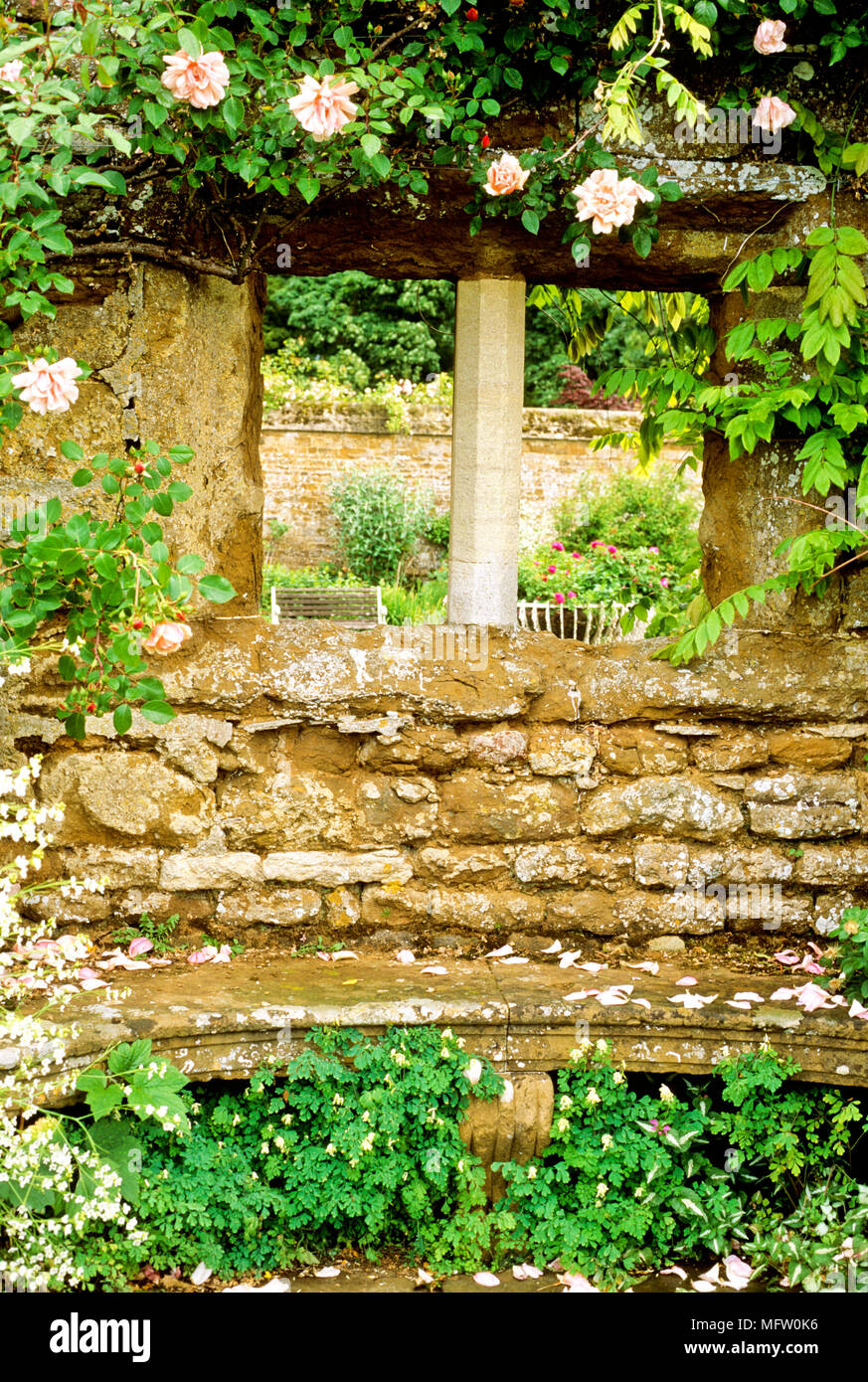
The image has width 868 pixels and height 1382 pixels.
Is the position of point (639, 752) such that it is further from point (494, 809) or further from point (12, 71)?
point (12, 71)

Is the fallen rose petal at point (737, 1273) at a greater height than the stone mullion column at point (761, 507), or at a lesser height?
lesser

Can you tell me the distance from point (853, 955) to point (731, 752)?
0.63 metres

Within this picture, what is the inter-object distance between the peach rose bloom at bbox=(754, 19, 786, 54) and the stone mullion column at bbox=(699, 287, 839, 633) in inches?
22.8

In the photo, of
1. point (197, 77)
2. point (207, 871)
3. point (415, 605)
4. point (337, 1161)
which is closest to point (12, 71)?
point (197, 77)

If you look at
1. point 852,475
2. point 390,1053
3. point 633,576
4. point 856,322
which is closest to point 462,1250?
point 390,1053

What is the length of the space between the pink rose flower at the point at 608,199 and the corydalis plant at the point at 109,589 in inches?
44.8

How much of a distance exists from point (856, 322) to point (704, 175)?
0.56 metres

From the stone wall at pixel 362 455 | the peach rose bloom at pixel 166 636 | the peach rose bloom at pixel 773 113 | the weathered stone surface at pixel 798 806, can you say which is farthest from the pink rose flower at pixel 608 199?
the stone wall at pixel 362 455

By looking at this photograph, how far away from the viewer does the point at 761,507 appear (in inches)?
125

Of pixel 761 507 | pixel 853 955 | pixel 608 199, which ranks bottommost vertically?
pixel 853 955

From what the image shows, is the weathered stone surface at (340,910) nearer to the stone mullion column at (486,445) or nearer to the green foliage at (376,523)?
the stone mullion column at (486,445)

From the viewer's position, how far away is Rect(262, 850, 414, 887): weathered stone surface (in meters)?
3.09

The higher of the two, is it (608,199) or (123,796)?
(608,199)

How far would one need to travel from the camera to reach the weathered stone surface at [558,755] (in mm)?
3141
